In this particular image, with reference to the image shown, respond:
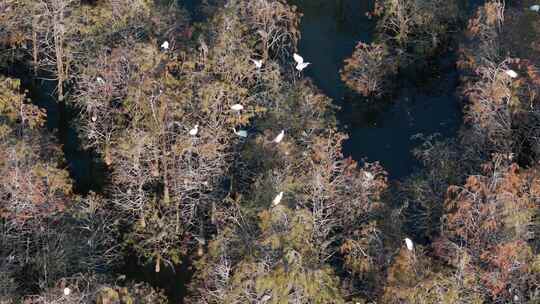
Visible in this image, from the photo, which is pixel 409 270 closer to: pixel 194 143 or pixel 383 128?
pixel 194 143

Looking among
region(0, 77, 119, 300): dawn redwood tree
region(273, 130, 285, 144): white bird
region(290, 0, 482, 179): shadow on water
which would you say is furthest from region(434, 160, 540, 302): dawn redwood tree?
region(0, 77, 119, 300): dawn redwood tree

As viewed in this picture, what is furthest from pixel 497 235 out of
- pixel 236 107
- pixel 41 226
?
pixel 41 226

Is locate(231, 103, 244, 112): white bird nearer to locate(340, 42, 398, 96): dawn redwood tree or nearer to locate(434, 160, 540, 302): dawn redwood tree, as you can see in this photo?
locate(434, 160, 540, 302): dawn redwood tree

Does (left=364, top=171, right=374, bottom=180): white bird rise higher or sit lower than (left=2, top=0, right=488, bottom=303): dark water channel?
higher

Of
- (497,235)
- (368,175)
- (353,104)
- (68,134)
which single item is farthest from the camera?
(353,104)

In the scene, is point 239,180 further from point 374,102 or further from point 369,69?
point 374,102

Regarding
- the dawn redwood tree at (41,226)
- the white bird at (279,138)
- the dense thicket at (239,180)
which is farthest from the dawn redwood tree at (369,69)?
the dawn redwood tree at (41,226)
